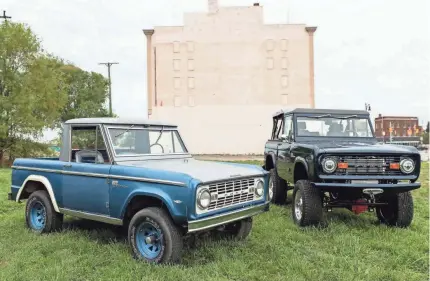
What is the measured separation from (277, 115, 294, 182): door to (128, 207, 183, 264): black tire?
340cm

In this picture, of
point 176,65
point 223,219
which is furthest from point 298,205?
point 176,65

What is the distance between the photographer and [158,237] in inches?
184

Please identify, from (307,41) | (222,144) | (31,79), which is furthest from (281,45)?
(31,79)

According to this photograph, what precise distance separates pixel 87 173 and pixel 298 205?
11.4 ft

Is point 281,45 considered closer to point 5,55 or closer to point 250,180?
point 5,55

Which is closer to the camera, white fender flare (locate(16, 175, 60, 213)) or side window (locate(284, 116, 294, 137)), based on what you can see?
white fender flare (locate(16, 175, 60, 213))

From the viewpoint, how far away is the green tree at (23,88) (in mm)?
22047

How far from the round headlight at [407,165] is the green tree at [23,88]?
67.2 ft

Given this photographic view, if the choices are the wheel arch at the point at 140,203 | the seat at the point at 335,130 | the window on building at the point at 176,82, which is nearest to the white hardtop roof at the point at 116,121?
the wheel arch at the point at 140,203

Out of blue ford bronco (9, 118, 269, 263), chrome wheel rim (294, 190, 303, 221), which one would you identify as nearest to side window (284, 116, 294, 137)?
chrome wheel rim (294, 190, 303, 221)

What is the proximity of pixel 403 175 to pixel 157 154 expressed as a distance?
3.77 m

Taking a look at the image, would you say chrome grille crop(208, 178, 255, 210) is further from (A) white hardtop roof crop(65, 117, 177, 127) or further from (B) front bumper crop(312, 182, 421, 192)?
(A) white hardtop roof crop(65, 117, 177, 127)

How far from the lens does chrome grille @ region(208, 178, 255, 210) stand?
462cm

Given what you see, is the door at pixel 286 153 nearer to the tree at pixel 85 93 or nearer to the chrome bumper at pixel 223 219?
the chrome bumper at pixel 223 219
